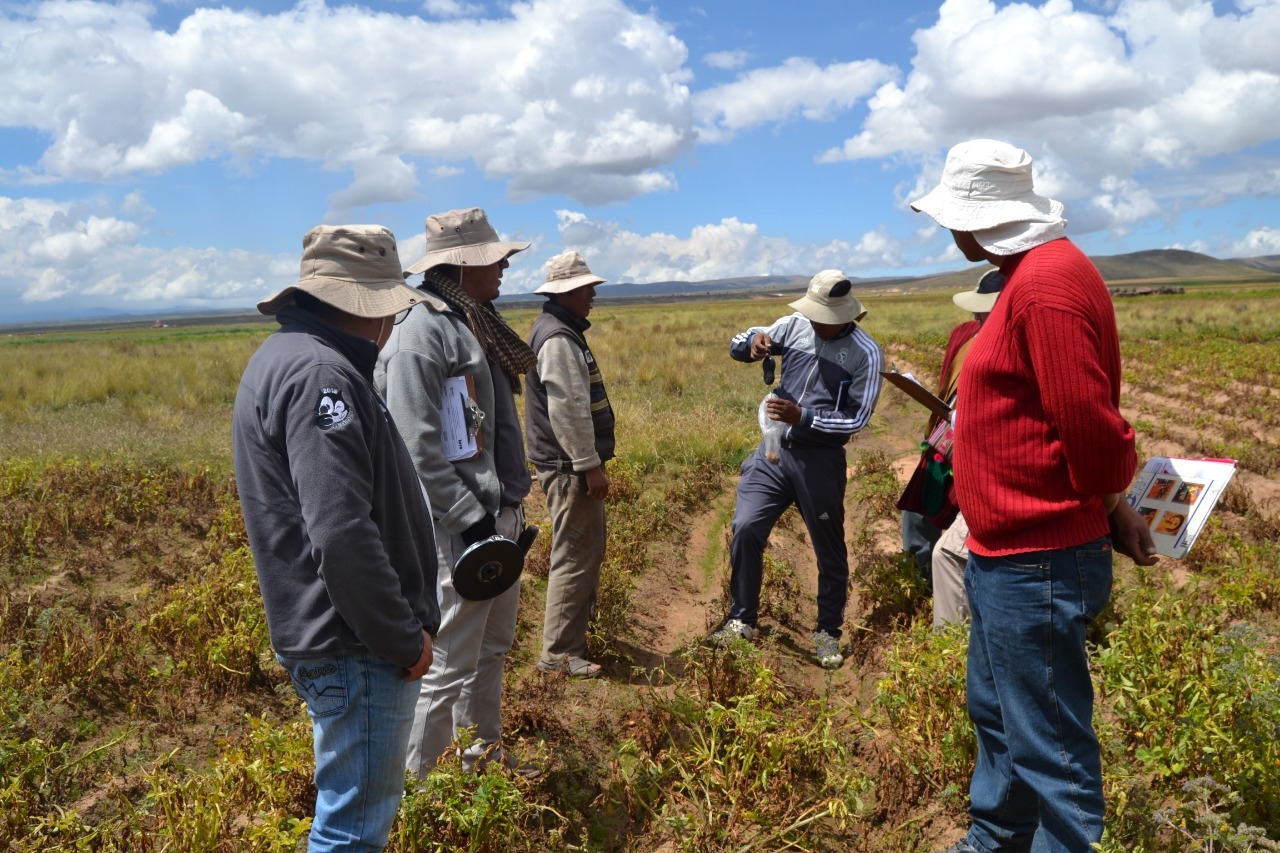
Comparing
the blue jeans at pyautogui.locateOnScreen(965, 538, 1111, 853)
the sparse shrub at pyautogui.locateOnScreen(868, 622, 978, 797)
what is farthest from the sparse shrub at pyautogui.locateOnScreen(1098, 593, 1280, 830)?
the blue jeans at pyautogui.locateOnScreen(965, 538, 1111, 853)

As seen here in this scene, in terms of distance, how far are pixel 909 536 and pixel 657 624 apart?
1686mm

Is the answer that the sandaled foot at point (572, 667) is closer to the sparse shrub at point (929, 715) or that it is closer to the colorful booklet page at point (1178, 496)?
the sparse shrub at point (929, 715)

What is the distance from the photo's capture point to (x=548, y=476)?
4.43 metres

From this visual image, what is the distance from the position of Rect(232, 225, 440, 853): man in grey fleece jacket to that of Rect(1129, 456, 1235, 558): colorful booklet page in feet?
7.17

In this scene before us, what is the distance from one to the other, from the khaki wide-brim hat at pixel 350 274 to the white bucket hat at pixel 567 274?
187 cm

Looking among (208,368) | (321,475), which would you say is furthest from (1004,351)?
(208,368)

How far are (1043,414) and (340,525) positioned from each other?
179 cm

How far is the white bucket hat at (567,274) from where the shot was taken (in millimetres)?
4234

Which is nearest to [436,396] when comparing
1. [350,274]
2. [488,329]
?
[488,329]

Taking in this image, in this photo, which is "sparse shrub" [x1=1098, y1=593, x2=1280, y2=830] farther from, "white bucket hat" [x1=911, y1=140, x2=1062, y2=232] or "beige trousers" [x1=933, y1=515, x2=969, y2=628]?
"white bucket hat" [x1=911, y1=140, x2=1062, y2=232]

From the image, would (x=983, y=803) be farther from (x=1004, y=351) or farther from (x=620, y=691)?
(x=620, y=691)

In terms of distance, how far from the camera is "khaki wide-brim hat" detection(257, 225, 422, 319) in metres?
2.17

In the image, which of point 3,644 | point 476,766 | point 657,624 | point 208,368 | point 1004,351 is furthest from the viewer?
point 208,368

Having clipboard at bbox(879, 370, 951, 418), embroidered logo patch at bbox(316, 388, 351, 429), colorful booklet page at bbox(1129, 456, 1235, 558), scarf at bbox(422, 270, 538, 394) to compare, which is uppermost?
scarf at bbox(422, 270, 538, 394)
